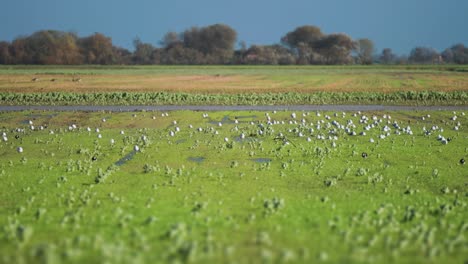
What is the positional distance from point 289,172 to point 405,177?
13.0 ft

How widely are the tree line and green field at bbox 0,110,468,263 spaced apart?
4960 inches

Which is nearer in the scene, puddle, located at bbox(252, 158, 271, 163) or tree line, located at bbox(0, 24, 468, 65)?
puddle, located at bbox(252, 158, 271, 163)

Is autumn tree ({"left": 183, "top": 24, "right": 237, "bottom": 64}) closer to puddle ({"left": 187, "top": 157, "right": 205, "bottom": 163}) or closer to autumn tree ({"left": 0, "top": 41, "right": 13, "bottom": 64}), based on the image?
autumn tree ({"left": 0, "top": 41, "right": 13, "bottom": 64})

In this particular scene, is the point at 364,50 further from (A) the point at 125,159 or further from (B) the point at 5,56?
(A) the point at 125,159

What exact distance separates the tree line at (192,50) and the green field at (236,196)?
126 metres

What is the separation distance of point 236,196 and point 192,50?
508ft

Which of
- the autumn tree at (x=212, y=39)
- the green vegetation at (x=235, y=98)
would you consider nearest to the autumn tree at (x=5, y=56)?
the autumn tree at (x=212, y=39)

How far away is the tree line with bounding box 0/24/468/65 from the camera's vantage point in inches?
5669

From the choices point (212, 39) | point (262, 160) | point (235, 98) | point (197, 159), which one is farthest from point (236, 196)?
point (212, 39)

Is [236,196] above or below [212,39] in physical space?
below

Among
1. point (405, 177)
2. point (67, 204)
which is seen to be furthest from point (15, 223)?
point (405, 177)

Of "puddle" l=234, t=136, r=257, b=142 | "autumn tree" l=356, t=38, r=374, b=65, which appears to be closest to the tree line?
"autumn tree" l=356, t=38, r=374, b=65

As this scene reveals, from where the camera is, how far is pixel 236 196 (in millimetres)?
14453

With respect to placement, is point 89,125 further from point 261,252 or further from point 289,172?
point 261,252
